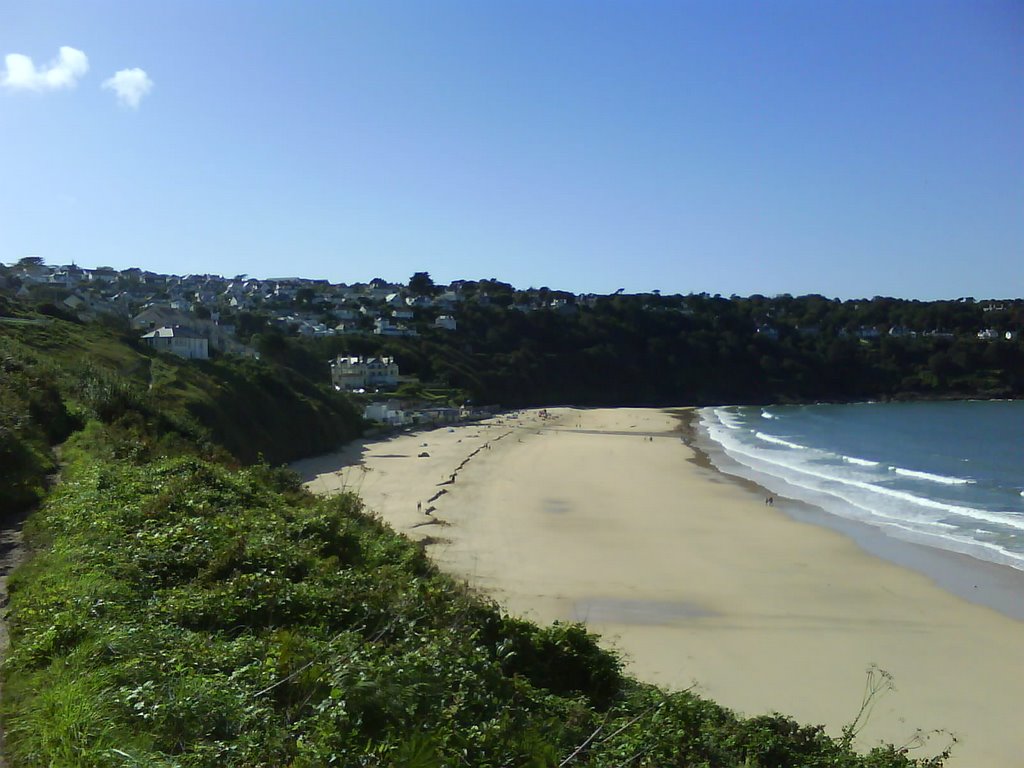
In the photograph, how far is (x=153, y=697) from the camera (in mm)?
4148

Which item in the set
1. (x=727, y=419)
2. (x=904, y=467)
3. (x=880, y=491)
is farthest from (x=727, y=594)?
(x=727, y=419)

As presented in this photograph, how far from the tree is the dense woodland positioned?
361ft

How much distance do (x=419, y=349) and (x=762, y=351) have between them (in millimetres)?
40800

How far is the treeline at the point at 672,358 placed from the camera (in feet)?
255

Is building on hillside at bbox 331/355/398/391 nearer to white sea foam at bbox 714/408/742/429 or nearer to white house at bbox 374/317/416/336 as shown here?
white house at bbox 374/317/416/336

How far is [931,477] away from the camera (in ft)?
106

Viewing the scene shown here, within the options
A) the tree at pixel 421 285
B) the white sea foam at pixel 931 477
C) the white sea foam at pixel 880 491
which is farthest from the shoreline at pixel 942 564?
the tree at pixel 421 285

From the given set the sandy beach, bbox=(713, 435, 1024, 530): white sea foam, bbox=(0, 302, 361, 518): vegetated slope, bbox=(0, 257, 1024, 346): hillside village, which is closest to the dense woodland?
the sandy beach

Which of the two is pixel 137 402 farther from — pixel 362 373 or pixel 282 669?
pixel 362 373

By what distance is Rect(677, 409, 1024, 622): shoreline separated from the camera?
1580cm

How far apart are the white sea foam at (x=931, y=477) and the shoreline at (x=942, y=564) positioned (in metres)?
8.19

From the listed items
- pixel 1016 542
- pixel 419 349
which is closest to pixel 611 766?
pixel 1016 542

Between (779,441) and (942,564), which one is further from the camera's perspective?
(779,441)

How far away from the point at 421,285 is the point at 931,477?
311 feet
